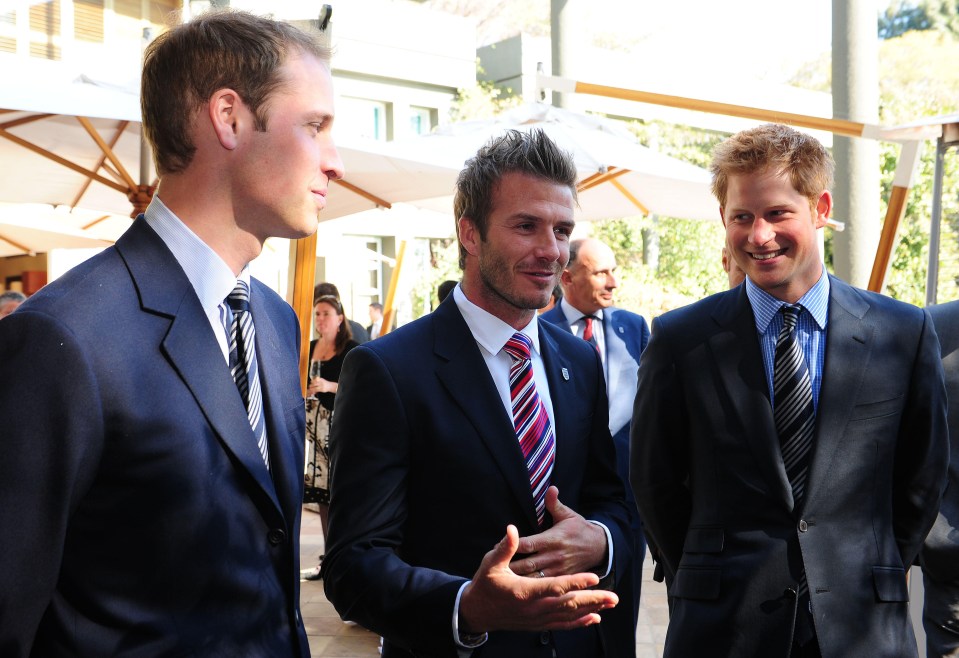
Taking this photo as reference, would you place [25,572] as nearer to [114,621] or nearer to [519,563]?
[114,621]

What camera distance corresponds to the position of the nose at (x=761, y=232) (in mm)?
2975

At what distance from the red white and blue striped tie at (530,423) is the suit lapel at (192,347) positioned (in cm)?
93

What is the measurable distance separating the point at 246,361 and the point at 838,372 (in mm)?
1797

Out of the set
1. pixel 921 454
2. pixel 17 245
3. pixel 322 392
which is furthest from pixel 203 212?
pixel 17 245

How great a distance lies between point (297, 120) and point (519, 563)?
3.39ft

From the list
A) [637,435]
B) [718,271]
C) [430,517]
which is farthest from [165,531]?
[718,271]

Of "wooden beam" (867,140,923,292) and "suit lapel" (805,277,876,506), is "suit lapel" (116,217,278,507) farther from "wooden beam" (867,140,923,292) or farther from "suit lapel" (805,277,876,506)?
"wooden beam" (867,140,923,292)

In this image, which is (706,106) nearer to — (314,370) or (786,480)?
(314,370)

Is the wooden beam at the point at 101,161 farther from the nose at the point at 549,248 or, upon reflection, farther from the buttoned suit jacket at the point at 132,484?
the buttoned suit jacket at the point at 132,484

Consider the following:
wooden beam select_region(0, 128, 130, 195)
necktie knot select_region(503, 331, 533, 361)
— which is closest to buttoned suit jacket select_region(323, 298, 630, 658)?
necktie knot select_region(503, 331, 533, 361)

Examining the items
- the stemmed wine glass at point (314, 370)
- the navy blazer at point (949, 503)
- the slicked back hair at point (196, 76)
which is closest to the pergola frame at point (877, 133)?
the navy blazer at point (949, 503)

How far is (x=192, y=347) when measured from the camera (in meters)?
1.74

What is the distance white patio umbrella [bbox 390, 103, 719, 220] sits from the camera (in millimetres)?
7887

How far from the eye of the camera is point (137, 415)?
1.60 metres
